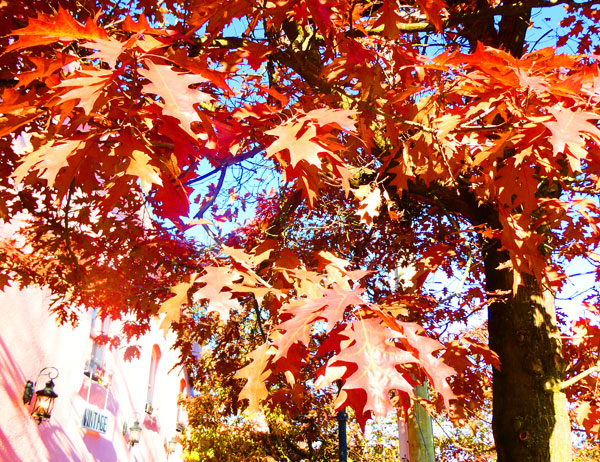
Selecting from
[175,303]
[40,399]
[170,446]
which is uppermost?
[175,303]

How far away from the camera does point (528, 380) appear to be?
341 cm

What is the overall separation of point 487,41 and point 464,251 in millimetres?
2533

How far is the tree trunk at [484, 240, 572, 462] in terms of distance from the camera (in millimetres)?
3217

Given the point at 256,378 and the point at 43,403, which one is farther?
the point at 43,403

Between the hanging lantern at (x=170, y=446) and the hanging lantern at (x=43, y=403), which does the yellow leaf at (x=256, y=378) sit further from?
the hanging lantern at (x=170, y=446)

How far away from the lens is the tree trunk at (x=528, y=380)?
3.22m

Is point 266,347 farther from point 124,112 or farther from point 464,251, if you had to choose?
point 464,251

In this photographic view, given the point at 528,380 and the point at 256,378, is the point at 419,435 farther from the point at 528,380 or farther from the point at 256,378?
the point at 256,378

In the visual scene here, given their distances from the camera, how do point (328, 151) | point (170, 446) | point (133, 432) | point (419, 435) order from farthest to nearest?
point (170, 446) → point (133, 432) → point (419, 435) → point (328, 151)

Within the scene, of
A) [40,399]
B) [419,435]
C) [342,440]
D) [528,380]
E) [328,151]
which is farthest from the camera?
[419,435]

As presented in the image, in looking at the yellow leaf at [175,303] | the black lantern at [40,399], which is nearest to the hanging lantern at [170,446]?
the black lantern at [40,399]

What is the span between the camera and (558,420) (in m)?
3.28

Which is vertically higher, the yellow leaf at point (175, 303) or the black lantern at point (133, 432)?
the yellow leaf at point (175, 303)

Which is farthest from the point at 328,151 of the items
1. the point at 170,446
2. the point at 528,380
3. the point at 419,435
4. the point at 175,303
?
the point at 170,446
